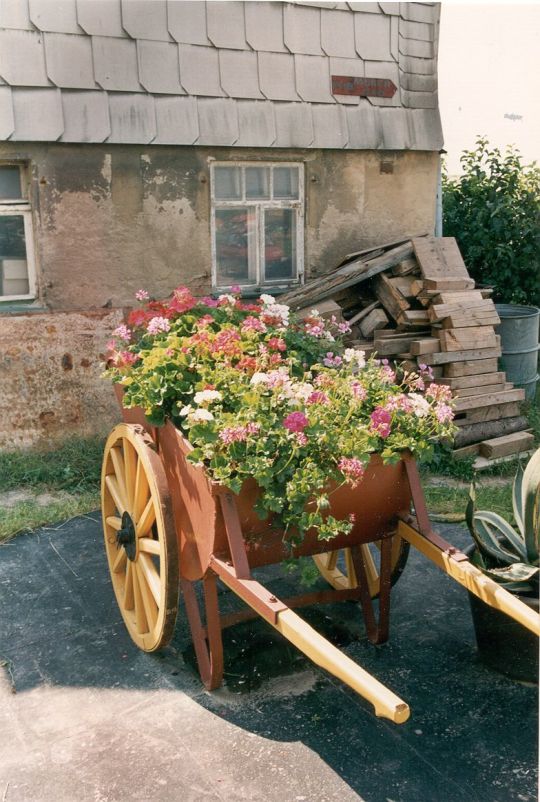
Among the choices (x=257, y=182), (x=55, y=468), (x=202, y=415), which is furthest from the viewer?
(x=257, y=182)

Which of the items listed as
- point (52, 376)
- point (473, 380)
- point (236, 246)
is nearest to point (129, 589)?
point (52, 376)

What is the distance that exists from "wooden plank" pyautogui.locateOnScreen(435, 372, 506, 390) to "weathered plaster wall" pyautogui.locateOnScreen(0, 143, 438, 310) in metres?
1.57

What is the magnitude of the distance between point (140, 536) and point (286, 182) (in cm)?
410

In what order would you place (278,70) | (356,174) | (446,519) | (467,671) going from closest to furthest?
1. (467,671)
2. (446,519)
3. (278,70)
4. (356,174)

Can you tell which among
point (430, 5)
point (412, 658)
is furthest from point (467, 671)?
point (430, 5)

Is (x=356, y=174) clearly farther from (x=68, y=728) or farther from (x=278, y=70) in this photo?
(x=68, y=728)

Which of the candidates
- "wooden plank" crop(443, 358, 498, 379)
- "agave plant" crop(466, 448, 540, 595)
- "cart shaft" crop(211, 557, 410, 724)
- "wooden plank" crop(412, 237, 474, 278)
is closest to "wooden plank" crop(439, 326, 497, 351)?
"wooden plank" crop(443, 358, 498, 379)

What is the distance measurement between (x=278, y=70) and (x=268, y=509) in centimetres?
463

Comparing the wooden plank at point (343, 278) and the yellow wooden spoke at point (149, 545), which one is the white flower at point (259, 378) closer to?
the yellow wooden spoke at point (149, 545)

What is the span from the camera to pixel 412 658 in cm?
394

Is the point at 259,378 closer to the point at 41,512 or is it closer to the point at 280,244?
the point at 41,512

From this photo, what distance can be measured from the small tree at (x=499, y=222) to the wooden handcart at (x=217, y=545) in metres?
4.94

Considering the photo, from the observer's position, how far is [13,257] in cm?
628

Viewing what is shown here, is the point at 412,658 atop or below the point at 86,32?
below
